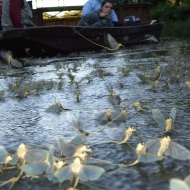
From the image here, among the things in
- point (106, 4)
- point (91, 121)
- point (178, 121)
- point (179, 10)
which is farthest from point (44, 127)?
point (179, 10)

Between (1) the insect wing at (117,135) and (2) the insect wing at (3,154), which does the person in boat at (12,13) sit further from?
(2) the insect wing at (3,154)

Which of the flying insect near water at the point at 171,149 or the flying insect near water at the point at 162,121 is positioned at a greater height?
the flying insect near water at the point at 171,149

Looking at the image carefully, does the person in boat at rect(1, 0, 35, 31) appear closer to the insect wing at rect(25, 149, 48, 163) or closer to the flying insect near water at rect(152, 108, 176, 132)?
the flying insect near water at rect(152, 108, 176, 132)

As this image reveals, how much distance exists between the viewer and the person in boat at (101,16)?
412 inches

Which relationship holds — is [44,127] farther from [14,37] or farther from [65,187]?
[14,37]

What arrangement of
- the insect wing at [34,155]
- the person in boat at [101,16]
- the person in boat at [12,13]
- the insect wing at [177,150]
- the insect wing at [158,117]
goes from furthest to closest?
the person in boat at [101,16]
the person in boat at [12,13]
the insect wing at [158,117]
the insect wing at [177,150]
the insect wing at [34,155]

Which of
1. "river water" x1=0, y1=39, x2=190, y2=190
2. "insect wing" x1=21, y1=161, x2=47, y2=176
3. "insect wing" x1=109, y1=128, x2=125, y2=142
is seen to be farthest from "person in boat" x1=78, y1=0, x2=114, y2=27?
"insect wing" x1=21, y1=161, x2=47, y2=176

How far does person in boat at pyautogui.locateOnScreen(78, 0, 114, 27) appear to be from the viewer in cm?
1048

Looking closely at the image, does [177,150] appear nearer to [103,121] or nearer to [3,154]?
[3,154]

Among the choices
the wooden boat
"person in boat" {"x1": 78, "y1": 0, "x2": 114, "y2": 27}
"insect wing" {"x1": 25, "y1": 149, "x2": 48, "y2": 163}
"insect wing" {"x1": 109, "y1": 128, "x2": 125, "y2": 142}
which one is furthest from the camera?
"person in boat" {"x1": 78, "y1": 0, "x2": 114, "y2": 27}

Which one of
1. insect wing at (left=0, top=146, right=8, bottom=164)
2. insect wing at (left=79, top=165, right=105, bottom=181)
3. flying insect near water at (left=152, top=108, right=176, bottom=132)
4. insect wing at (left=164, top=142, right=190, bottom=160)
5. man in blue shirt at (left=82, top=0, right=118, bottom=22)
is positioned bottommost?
man in blue shirt at (left=82, top=0, right=118, bottom=22)

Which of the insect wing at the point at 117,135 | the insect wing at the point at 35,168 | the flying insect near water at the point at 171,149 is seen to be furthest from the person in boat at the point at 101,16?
the insect wing at the point at 35,168

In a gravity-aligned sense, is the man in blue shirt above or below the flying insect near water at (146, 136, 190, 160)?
below

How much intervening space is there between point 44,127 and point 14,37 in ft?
19.0
